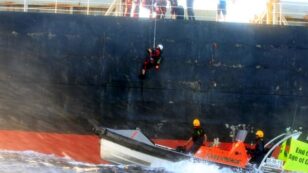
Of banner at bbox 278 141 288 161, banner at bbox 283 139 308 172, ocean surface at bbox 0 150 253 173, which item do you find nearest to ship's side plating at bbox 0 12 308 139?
ocean surface at bbox 0 150 253 173

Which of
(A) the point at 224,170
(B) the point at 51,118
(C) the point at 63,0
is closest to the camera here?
(A) the point at 224,170

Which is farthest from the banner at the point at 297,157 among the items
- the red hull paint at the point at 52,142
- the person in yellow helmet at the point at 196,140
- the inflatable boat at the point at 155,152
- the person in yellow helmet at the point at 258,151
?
the red hull paint at the point at 52,142

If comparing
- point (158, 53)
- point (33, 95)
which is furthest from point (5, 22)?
point (158, 53)

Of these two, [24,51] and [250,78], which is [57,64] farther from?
[250,78]

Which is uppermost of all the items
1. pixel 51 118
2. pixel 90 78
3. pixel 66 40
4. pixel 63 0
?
pixel 63 0

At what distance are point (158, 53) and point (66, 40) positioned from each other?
191 centimetres

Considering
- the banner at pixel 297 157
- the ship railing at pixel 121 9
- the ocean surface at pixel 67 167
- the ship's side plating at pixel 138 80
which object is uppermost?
the ship railing at pixel 121 9

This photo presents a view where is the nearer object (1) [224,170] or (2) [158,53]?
(1) [224,170]

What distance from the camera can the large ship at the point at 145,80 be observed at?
11.0 metres

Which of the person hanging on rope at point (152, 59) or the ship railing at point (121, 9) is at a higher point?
the ship railing at point (121, 9)

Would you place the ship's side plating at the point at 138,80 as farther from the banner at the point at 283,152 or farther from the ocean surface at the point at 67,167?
the banner at the point at 283,152

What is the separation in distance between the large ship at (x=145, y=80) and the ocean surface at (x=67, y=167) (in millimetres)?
651

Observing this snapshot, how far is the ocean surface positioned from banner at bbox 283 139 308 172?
99 cm

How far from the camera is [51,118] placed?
1091cm
